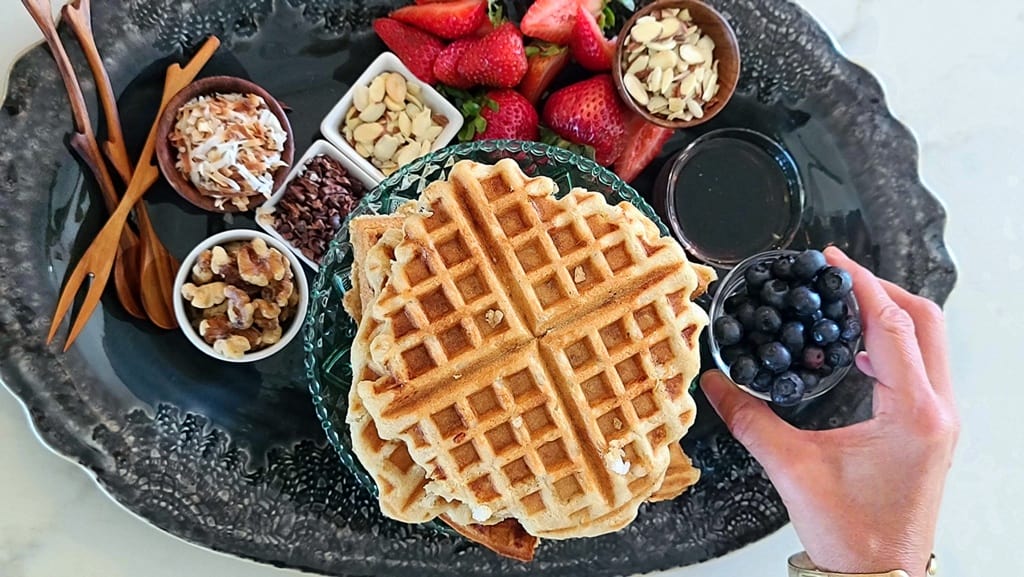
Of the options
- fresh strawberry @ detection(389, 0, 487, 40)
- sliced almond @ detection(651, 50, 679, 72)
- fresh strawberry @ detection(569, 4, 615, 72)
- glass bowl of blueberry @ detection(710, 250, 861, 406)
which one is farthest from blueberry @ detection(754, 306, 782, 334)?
fresh strawberry @ detection(389, 0, 487, 40)

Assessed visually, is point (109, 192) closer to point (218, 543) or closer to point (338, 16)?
point (338, 16)

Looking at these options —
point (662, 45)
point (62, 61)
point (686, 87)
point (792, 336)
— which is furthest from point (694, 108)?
point (62, 61)

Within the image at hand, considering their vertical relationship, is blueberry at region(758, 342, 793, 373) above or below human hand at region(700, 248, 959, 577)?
above

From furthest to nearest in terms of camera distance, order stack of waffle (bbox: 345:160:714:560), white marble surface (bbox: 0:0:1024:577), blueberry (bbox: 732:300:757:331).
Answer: white marble surface (bbox: 0:0:1024:577) → blueberry (bbox: 732:300:757:331) → stack of waffle (bbox: 345:160:714:560)

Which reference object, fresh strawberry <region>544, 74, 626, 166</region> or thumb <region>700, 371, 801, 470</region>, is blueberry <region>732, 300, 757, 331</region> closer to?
thumb <region>700, 371, 801, 470</region>

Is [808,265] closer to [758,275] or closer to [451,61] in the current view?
[758,275]
